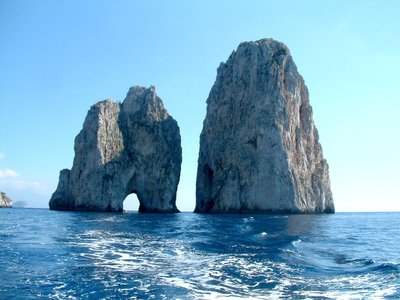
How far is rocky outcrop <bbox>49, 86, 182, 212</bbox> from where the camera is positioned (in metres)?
85.0

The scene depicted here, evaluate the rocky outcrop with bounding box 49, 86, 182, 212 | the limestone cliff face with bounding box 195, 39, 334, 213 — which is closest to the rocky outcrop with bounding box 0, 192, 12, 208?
the rocky outcrop with bounding box 49, 86, 182, 212

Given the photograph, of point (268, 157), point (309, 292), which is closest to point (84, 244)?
point (309, 292)

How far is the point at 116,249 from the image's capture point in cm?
2277

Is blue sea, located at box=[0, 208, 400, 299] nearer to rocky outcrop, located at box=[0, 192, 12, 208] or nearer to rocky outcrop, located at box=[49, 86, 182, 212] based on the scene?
rocky outcrop, located at box=[49, 86, 182, 212]

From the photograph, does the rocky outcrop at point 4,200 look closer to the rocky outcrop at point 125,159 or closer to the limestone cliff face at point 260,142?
the rocky outcrop at point 125,159

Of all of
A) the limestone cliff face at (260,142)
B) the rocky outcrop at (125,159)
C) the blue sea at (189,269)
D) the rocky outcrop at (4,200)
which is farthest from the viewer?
the rocky outcrop at (4,200)

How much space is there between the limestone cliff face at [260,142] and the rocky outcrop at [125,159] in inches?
354

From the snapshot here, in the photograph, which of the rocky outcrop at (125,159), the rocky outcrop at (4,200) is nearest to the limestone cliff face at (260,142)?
the rocky outcrop at (125,159)

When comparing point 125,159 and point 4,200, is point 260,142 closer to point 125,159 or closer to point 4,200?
point 125,159

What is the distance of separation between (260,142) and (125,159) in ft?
102

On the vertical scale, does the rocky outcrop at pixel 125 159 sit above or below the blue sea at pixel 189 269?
above

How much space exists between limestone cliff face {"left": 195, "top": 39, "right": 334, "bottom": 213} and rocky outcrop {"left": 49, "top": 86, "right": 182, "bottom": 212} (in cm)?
899

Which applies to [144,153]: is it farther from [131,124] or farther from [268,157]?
[268,157]

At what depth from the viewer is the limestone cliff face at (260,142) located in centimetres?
8169
